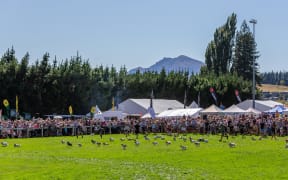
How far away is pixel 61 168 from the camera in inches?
1020

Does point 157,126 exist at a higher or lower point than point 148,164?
higher

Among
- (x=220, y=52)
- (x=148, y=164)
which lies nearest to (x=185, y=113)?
(x=148, y=164)

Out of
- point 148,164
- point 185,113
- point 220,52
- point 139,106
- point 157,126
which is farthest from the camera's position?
point 220,52

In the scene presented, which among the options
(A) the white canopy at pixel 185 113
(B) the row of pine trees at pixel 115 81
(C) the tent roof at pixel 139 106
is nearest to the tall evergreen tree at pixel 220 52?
(B) the row of pine trees at pixel 115 81

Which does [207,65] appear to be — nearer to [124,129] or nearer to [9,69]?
[9,69]

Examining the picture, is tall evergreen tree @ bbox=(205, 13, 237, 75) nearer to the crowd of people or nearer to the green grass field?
the crowd of people

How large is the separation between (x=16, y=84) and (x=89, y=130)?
88.3ft

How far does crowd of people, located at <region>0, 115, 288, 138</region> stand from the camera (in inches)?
2243

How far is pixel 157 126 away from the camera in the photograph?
221ft

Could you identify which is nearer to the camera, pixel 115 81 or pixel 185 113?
pixel 185 113

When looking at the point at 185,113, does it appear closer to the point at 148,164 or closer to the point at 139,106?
the point at 139,106

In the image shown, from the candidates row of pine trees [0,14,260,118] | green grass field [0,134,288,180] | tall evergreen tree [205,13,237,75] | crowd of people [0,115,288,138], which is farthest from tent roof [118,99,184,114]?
green grass field [0,134,288,180]

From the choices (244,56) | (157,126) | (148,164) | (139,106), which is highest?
(244,56)

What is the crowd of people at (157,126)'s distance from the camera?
56969mm
